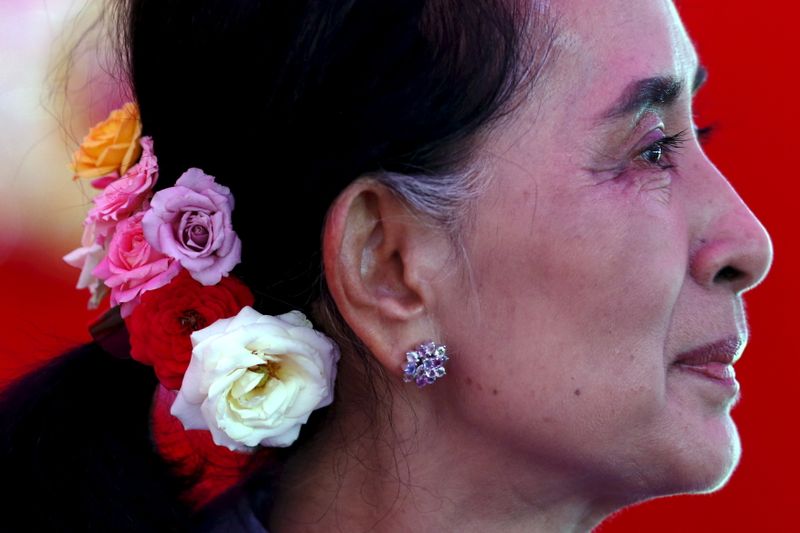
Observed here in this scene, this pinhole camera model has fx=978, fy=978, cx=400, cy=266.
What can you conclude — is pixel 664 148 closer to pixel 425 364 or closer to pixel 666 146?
pixel 666 146

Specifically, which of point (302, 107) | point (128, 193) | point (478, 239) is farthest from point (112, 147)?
point (478, 239)

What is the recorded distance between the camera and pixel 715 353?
48.1 inches

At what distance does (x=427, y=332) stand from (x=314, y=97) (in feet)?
1.03

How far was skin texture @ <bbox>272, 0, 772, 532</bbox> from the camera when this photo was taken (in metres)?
1.16

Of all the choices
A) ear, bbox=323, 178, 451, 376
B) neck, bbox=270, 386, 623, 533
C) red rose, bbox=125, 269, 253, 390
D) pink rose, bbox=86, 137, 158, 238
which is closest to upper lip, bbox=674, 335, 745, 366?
neck, bbox=270, 386, 623, 533

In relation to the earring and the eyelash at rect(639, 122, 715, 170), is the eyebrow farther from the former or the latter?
the earring

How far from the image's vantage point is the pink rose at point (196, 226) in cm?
121

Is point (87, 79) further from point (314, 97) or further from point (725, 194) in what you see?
point (725, 194)

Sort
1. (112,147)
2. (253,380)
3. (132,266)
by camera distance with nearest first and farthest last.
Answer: (253,380), (132,266), (112,147)

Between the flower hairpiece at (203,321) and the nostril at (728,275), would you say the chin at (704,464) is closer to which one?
the nostril at (728,275)

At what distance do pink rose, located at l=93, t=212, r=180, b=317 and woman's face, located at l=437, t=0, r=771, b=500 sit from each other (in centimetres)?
36

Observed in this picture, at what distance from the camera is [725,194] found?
1.25 m

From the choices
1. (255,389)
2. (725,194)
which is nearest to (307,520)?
(255,389)

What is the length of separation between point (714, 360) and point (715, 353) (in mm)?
11
